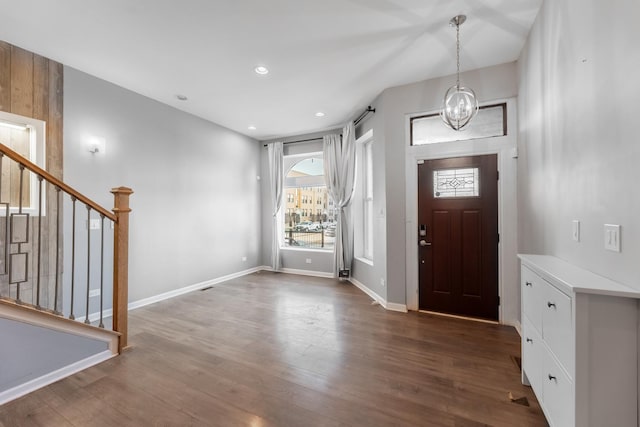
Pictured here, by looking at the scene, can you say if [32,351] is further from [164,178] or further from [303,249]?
[303,249]

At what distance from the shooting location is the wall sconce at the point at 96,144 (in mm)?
3354

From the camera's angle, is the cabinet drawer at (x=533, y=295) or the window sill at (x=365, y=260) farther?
the window sill at (x=365, y=260)

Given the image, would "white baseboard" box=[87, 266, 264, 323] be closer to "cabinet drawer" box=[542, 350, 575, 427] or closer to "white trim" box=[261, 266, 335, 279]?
"white trim" box=[261, 266, 335, 279]

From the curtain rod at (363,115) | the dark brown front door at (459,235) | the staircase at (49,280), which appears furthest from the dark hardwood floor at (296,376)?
the curtain rod at (363,115)

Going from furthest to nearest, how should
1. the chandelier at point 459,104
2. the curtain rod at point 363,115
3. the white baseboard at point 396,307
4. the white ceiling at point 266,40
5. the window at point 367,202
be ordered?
1. the window at point 367,202
2. the curtain rod at point 363,115
3. the white baseboard at point 396,307
4. the chandelier at point 459,104
5. the white ceiling at point 266,40

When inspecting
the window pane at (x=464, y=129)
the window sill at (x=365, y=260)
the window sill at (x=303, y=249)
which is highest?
the window pane at (x=464, y=129)

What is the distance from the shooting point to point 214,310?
12.2 ft

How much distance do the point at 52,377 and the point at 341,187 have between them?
4348mm

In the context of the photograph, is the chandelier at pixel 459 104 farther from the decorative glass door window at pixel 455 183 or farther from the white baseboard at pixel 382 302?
Answer: the white baseboard at pixel 382 302

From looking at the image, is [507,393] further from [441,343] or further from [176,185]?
[176,185]

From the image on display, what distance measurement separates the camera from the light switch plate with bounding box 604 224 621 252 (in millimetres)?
1348

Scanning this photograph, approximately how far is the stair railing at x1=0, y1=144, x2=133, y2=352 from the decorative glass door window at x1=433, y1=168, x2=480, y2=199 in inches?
139

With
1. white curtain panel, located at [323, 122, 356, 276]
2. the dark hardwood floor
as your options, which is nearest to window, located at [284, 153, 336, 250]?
white curtain panel, located at [323, 122, 356, 276]

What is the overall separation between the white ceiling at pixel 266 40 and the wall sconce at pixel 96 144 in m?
0.79
